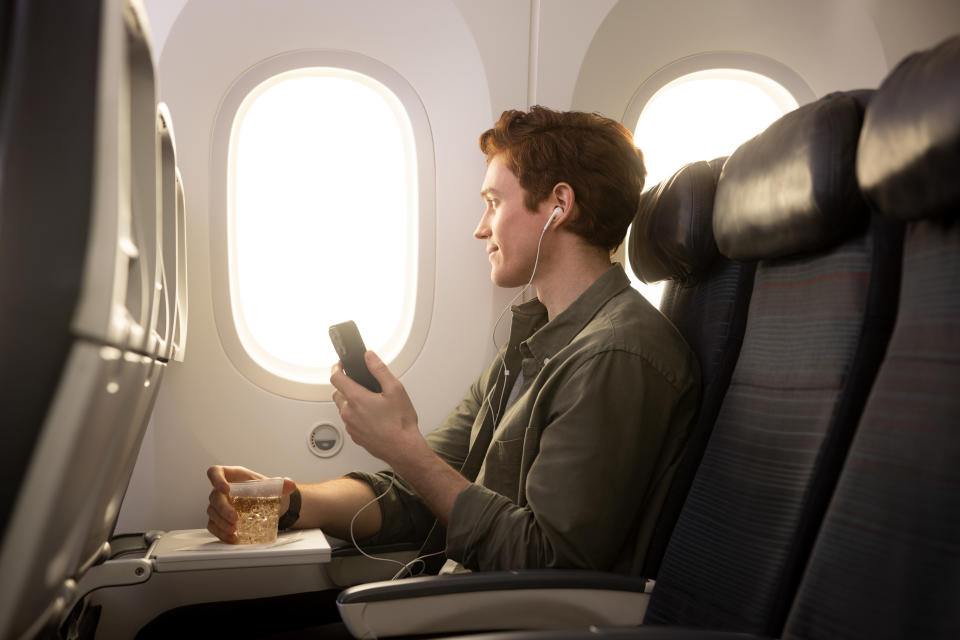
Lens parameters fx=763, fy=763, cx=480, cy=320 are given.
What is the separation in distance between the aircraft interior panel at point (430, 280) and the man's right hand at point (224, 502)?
0.08m

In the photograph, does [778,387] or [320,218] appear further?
[320,218]

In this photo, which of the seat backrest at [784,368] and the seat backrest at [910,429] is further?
the seat backrest at [784,368]

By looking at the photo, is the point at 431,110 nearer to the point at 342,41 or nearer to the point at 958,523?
the point at 342,41

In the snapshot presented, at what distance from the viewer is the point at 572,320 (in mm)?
1823

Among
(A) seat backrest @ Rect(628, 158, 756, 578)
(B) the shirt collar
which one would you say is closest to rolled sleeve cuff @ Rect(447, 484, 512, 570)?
(A) seat backrest @ Rect(628, 158, 756, 578)

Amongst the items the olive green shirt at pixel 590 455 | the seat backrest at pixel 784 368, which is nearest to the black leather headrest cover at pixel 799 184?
the seat backrest at pixel 784 368

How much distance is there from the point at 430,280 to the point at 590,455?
106 centimetres

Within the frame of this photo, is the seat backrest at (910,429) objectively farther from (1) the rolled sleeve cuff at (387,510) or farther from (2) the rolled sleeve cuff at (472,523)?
(1) the rolled sleeve cuff at (387,510)

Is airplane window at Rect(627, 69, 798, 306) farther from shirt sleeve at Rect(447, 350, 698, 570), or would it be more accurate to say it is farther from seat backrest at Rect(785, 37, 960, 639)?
seat backrest at Rect(785, 37, 960, 639)

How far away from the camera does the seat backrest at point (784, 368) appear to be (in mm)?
1111

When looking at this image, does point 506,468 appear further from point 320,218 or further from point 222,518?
point 320,218

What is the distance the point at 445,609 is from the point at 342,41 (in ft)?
5.66

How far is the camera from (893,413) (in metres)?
0.93

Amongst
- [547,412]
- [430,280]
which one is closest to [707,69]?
[430,280]
